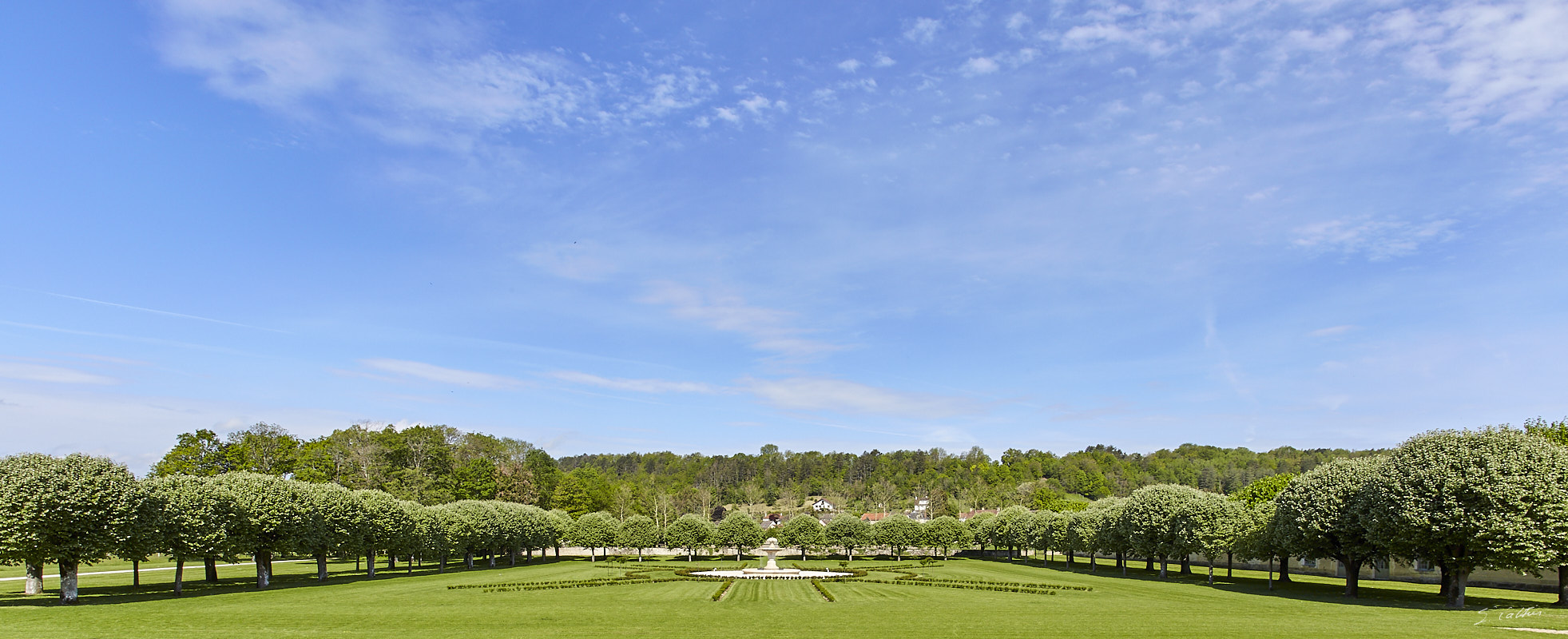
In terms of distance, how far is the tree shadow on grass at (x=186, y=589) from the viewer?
41531mm

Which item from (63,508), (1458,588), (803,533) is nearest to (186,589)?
(63,508)

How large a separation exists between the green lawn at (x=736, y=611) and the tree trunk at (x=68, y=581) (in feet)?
2.18

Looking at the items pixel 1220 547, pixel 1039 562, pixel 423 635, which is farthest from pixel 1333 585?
pixel 423 635

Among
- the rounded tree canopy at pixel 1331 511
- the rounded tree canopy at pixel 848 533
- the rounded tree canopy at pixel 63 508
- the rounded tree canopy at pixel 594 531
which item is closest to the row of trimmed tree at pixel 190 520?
the rounded tree canopy at pixel 63 508

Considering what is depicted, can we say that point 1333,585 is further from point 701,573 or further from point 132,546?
point 132,546

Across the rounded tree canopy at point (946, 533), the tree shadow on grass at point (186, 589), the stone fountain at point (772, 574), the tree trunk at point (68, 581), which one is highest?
the tree trunk at point (68, 581)

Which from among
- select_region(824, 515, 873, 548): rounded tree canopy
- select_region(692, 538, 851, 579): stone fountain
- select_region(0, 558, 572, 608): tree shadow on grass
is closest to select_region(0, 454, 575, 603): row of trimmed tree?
select_region(0, 558, 572, 608): tree shadow on grass

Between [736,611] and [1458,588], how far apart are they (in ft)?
124

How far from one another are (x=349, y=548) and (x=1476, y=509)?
72621mm

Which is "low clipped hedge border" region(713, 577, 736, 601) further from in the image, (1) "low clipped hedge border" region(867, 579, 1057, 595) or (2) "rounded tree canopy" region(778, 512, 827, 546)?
(2) "rounded tree canopy" region(778, 512, 827, 546)

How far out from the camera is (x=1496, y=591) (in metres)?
52.5

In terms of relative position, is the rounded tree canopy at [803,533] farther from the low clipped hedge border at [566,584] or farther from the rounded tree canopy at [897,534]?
the low clipped hedge border at [566,584]

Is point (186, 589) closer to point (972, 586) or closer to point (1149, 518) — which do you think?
point (972, 586)

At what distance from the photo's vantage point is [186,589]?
50.6 meters
